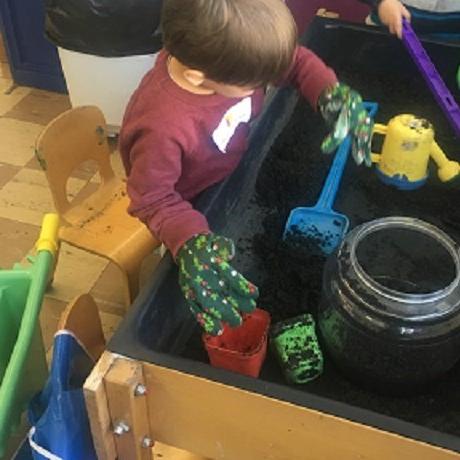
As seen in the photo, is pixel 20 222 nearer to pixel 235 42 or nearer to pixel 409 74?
pixel 409 74

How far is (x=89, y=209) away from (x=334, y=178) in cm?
47

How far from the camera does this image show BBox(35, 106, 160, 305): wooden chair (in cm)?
104

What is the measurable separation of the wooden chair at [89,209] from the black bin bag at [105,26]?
38 cm

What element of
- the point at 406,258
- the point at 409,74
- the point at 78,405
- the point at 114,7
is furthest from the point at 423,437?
the point at 114,7

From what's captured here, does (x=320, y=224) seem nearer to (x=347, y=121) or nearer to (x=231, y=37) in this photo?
(x=347, y=121)

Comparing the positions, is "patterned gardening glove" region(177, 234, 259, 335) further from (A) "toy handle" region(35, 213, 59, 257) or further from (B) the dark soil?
(A) "toy handle" region(35, 213, 59, 257)

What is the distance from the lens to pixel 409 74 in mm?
1090

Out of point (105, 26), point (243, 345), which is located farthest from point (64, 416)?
point (105, 26)

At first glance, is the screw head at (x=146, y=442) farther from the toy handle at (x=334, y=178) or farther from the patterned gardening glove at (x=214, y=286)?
the toy handle at (x=334, y=178)

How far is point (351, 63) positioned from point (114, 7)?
0.54m

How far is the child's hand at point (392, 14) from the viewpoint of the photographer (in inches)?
39.8

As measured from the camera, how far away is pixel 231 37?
0.62 m

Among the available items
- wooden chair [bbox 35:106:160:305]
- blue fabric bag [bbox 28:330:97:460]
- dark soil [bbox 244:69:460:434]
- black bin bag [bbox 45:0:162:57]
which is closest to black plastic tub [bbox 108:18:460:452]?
dark soil [bbox 244:69:460:434]

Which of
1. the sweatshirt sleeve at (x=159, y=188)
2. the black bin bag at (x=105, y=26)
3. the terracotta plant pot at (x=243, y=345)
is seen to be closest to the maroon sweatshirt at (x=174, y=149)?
the sweatshirt sleeve at (x=159, y=188)
